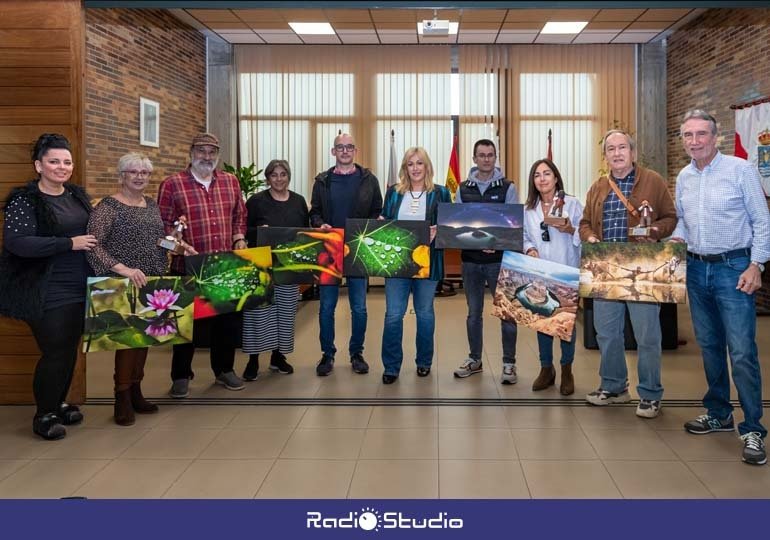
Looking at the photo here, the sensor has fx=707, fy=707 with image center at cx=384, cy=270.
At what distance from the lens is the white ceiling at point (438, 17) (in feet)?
28.2

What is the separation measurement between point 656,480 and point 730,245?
1.09m

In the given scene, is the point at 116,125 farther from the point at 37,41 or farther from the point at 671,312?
the point at 671,312

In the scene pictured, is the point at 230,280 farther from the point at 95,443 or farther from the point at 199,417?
the point at 95,443

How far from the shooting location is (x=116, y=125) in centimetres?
741

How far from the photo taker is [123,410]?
12.1ft

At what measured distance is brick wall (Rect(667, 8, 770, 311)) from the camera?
7.45m

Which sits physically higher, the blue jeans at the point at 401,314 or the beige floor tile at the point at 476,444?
the blue jeans at the point at 401,314

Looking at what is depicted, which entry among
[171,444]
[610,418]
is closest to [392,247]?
[610,418]

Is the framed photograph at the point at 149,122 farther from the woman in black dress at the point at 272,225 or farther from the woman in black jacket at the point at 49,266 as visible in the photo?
the woman in black jacket at the point at 49,266

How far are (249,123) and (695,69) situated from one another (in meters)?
6.22

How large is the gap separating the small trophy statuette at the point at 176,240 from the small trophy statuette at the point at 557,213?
1.98 metres

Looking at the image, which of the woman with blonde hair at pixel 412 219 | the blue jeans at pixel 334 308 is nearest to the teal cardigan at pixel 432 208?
the woman with blonde hair at pixel 412 219

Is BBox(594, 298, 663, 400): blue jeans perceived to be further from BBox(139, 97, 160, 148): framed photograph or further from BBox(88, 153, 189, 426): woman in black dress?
BBox(139, 97, 160, 148): framed photograph

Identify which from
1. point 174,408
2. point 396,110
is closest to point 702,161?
point 174,408
